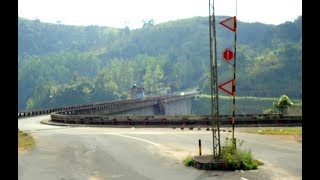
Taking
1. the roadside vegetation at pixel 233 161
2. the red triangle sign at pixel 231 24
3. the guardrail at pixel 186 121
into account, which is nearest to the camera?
the red triangle sign at pixel 231 24

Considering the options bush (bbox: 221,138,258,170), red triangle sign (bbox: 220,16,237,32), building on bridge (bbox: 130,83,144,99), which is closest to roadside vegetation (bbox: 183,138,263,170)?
bush (bbox: 221,138,258,170)

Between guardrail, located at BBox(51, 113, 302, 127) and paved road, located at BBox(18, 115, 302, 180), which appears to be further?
guardrail, located at BBox(51, 113, 302, 127)

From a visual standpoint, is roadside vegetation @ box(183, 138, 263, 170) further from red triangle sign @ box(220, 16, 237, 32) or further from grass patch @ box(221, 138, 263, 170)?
red triangle sign @ box(220, 16, 237, 32)

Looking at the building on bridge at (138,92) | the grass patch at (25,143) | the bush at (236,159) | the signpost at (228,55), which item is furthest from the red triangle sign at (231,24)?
the building on bridge at (138,92)

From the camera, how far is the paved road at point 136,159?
17.8 meters

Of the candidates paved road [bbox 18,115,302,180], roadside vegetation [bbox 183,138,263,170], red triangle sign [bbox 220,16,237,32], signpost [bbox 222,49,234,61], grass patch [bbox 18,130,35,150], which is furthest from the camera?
grass patch [bbox 18,130,35,150]

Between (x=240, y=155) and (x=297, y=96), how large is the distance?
184860 mm

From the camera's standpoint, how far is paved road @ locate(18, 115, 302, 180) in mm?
17828

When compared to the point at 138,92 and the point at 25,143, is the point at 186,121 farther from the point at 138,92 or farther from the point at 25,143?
the point at 138,92

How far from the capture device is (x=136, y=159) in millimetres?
22516

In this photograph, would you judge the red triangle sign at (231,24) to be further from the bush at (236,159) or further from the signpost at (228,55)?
the bush at (236,159)
